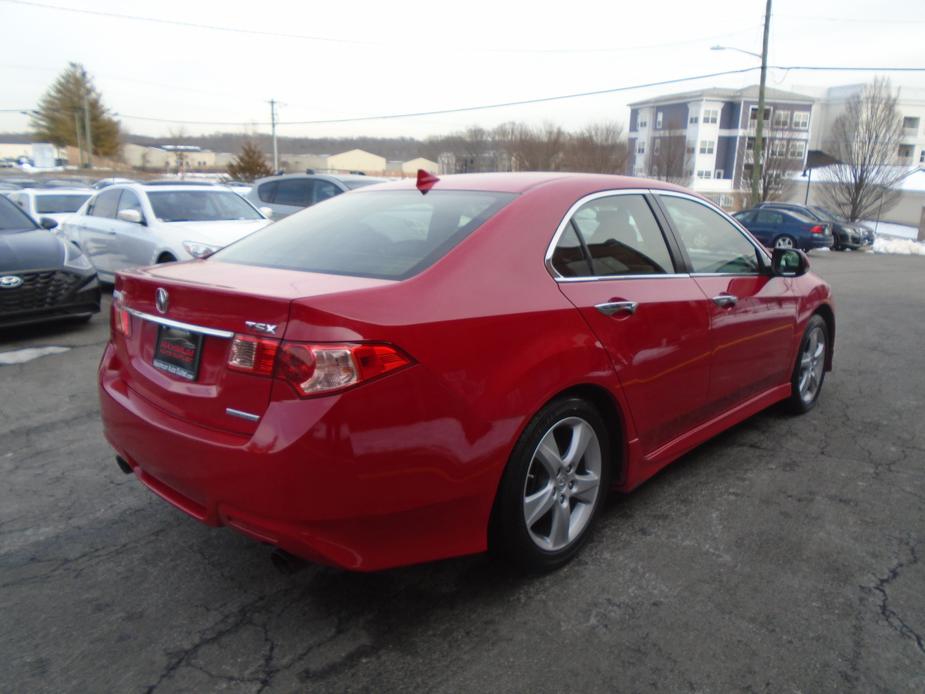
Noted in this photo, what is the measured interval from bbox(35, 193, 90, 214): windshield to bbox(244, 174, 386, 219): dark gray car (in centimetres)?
396

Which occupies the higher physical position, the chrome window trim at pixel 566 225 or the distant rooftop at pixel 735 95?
the distant rooftop at pixel 735 95

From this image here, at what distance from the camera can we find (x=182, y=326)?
8.26 ft

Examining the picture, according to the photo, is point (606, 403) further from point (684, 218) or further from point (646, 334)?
point (684, 218)

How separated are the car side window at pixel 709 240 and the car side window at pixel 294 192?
33.2 feet

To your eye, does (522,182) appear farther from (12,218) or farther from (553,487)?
(12,218)

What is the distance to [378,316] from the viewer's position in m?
2.24

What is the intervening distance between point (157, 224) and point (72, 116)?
93122 mm

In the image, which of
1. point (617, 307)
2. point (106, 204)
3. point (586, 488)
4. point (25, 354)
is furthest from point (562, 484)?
point (106, 204)

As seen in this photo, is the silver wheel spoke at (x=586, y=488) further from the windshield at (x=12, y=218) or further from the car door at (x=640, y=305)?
the windshield at (x=12, y=218)

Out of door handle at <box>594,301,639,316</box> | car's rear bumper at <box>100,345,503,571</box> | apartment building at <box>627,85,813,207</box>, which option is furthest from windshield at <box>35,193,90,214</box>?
apartment building at <box>627,85,813,207</box>

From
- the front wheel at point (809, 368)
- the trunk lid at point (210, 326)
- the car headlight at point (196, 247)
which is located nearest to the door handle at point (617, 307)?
the trunk lid at point (210, 326)

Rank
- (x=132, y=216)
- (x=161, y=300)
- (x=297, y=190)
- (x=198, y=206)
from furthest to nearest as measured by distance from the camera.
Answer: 1. (x=297, y=190)
2. (x=198, y=206)
3. (x=132, y=216)
4. (x=161, y=300)

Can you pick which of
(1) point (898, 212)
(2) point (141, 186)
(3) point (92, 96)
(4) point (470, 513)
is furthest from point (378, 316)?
(3) point (92, 96)

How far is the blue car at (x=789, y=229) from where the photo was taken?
2270 cm
